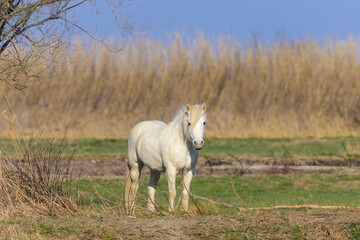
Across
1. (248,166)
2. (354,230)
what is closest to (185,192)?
(354,230)

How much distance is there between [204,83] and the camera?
31.2 metres

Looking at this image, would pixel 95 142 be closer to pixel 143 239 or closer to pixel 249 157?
pixel 249 157

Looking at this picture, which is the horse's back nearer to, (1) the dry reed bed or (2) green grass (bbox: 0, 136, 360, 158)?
(2) green grass (bbox: 0, 136, 360, 158)

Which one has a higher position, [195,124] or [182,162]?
[195,124]

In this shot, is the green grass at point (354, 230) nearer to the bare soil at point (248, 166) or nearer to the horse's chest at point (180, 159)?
the horse's chest at point (180, 159)

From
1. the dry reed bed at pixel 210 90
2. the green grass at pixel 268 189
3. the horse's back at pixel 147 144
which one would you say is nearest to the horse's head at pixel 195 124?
the horse's back at pixel 147 144

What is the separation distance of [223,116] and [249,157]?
875 centimetres

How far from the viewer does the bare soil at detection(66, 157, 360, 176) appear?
18.9m

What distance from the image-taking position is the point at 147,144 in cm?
1054

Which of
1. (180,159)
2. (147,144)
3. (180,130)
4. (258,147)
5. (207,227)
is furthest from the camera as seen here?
(258,147)

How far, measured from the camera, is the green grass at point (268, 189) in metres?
14.2

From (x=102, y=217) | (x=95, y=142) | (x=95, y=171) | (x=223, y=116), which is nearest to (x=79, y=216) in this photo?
(x=102, y=217)

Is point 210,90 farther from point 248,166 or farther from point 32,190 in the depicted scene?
point 32,190

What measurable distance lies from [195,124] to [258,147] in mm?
15866
